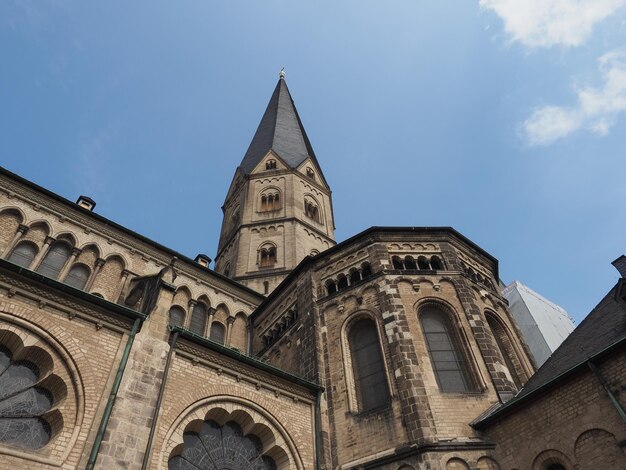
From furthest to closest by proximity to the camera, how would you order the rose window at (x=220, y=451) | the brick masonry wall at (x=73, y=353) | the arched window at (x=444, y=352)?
1. the arched window at (x=444, y=352)
2. the rose window at (x=220, y=451)
3. the brick masonry wall at (x=73, y=353)

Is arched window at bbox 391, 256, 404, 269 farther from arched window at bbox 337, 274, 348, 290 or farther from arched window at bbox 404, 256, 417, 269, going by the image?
arched window at bbox 337, 274, 348, 290

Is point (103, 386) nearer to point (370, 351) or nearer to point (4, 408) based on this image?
point (4, 408)

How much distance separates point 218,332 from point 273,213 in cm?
1167

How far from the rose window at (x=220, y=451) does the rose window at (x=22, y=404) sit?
2.95 m

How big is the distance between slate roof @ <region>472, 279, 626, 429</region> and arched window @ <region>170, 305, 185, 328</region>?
11834mm

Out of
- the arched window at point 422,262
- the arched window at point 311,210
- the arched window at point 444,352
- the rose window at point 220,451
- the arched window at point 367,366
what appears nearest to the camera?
the rose window at point 220,451

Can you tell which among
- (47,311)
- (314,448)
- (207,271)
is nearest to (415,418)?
(314,448)

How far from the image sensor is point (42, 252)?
16.8 metres

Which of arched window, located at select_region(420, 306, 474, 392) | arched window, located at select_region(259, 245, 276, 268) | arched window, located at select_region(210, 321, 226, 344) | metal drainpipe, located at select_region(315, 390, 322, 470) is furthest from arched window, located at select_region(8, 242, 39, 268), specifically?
arched window, located at select_region(420, 306, 474, 392)

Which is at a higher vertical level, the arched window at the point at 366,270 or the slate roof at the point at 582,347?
the arched window at the point at 366,270

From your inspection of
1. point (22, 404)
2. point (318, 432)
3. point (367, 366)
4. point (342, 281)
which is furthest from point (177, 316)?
point (22, 404)

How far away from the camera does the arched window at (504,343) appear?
576 inches

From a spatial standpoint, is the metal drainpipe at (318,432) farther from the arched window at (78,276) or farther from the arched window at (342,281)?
the arched window at (78,276)

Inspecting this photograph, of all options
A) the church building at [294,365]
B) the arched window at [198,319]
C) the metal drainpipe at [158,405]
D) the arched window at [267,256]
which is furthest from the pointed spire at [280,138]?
the metal drainpipe at [158,405]
